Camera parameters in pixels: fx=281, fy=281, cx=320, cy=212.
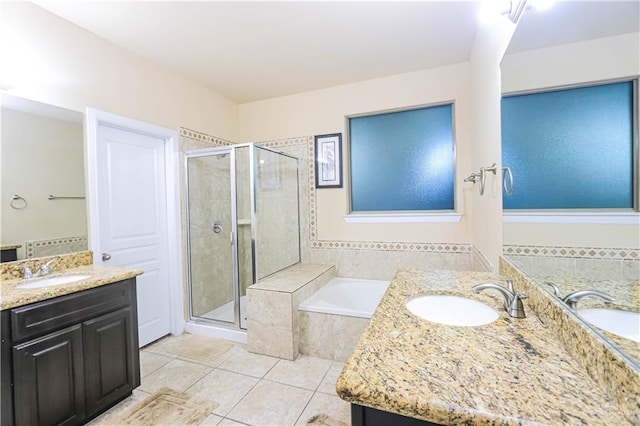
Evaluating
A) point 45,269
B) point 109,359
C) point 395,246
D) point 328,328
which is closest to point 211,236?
point 45,269

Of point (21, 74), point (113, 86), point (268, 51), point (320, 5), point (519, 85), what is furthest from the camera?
point (268, 51)

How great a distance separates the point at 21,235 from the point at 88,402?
43.9 inches

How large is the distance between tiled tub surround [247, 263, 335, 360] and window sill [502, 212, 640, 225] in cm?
170

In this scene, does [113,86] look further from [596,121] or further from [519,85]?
[596,121]

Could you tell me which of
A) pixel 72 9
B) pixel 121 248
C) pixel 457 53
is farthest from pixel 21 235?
pixel 457 53

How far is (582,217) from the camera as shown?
83cm

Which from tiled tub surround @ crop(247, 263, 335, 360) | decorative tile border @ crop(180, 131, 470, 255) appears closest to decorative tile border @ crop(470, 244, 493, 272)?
decorative tile border @ crop(180, 131, 470, 255)

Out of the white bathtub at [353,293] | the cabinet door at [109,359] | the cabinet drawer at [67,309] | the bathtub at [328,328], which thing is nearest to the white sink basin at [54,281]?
the cabinet drawer at [67,309]

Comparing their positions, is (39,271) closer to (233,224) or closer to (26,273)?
(26,273)

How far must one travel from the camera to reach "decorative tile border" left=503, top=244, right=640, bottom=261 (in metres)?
0.65

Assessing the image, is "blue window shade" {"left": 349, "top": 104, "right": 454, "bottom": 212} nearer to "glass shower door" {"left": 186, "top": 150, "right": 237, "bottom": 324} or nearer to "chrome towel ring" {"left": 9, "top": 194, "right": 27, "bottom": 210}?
"glass shower door" {"left": 186, "top": 150, "right": 237, "bottom": 324}


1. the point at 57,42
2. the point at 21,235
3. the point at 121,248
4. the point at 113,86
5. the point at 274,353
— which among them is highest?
the point at 57,42

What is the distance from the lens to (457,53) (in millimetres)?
2529

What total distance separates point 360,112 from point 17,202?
113 inches
